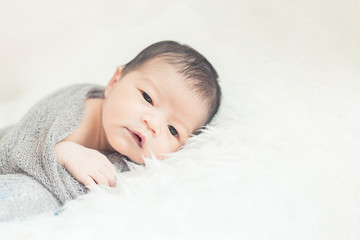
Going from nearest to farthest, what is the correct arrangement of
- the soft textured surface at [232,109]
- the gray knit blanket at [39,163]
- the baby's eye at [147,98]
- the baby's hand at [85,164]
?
the soft textured surface at [232,109], the gray knit blanket at [39,163], the baby's hand at [85,164], the baby's eye at [147,98]

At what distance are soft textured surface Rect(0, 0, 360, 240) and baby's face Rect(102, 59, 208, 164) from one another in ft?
0.23

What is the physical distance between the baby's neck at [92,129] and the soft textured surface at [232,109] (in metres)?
0.25

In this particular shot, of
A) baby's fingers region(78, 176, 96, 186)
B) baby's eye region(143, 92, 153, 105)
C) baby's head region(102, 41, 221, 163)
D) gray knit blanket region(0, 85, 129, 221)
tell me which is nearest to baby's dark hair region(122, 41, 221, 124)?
baby's head region(102, 41, 221, 163)

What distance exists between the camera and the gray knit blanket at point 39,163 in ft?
2.77

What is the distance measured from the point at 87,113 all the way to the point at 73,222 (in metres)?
0.55

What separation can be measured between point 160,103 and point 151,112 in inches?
1.7

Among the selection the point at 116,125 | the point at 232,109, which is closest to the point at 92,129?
the point at 116,125

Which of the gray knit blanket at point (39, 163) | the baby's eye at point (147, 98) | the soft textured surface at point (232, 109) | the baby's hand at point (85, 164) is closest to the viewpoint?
the soft textured surface at point (232, 109)

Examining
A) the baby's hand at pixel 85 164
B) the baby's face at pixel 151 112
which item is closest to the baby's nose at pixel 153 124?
the baby's face at pixel 151 112

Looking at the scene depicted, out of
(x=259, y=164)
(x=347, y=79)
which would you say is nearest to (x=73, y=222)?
(x=259, y=164)

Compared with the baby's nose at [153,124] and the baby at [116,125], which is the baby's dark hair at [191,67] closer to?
the baby at [116,125]

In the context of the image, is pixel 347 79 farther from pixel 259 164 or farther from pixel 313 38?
pixel 259 164

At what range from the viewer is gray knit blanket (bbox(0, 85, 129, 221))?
2.77 ft

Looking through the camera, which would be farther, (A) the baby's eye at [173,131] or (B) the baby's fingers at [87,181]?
(A) the baby's eye at [173,131]
